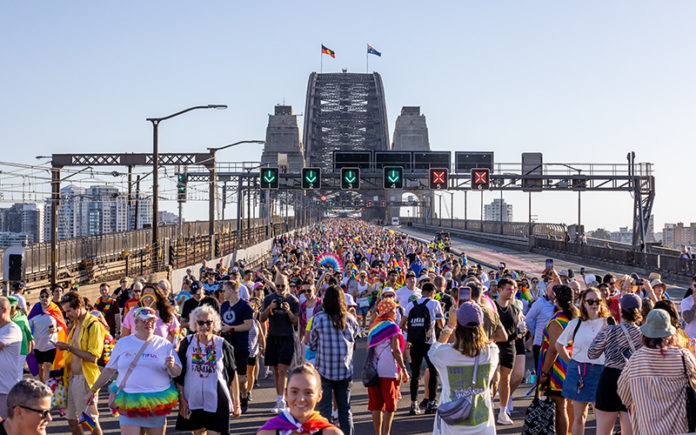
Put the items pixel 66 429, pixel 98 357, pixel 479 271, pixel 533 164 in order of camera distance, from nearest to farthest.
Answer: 1. pixel 98 357
2. pixel 66 429
3. pixel 479 271
4. pixel 533 164

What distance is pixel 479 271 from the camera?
1766cm

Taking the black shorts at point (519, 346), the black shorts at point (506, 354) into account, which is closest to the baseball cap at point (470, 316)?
the black shorts at point (506, 354)

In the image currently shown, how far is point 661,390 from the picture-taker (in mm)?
5656

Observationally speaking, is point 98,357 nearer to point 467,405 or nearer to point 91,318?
point 91,318

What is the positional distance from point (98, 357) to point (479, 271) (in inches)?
440

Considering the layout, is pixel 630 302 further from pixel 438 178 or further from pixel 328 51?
pixel 328 51

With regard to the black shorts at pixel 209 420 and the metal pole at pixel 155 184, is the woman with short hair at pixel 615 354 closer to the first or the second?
the black shorts at pixel 209 420

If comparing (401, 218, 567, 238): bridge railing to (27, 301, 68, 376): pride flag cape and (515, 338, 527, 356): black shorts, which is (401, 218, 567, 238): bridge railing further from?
(27, 301, 68, 376): pride flag cape

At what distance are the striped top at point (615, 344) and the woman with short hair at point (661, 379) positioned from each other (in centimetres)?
84

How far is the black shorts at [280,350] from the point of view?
10.3m

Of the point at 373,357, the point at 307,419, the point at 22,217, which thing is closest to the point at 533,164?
the point at 373,357

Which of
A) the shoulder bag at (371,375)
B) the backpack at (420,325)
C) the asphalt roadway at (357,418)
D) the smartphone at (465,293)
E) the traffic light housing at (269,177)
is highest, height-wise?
the traffic light housing at (269,177)

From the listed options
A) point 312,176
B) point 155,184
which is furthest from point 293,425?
point 312,176

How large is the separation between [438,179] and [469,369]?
3960cm
